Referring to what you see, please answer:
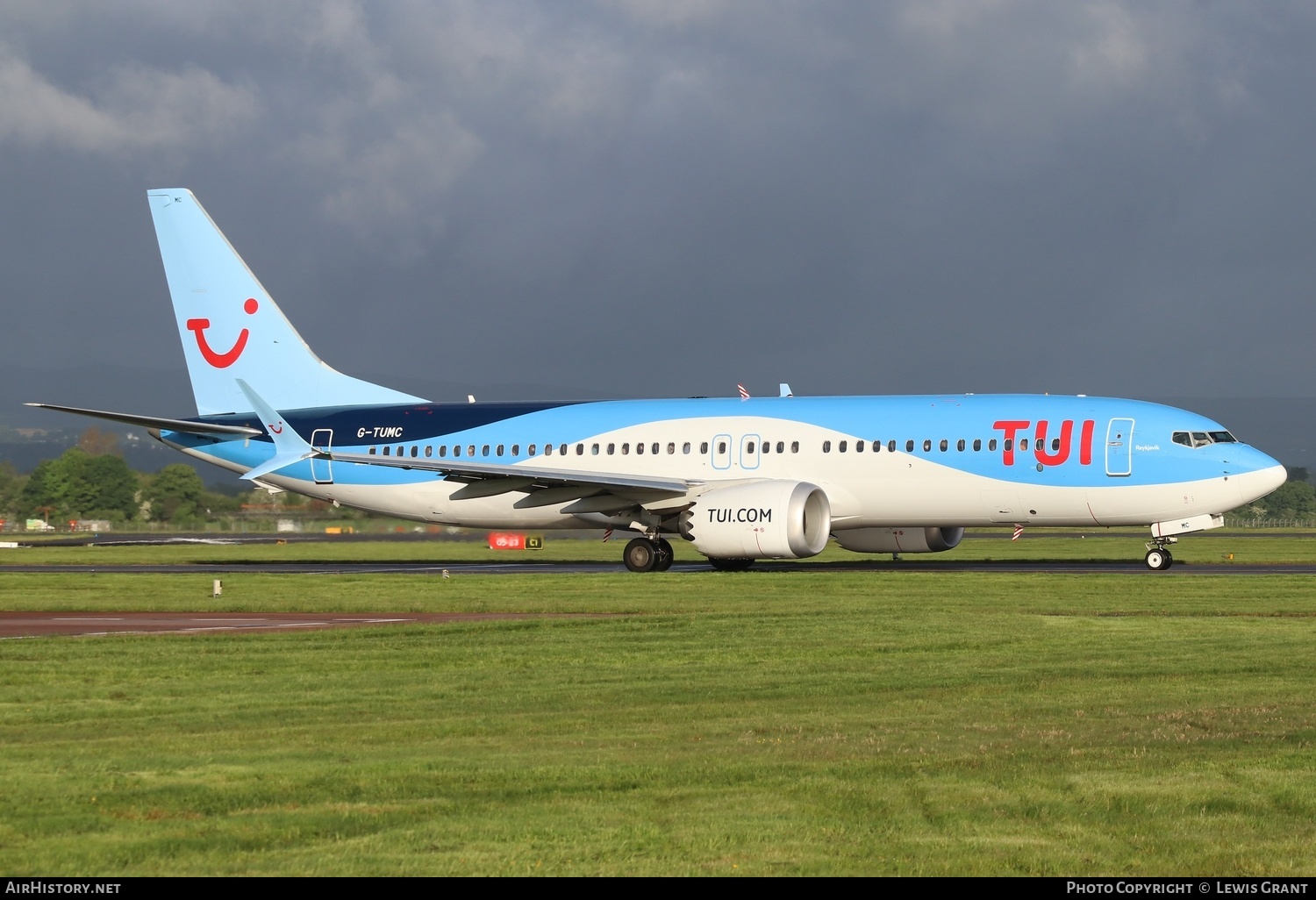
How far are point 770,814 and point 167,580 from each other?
27017 millimetres

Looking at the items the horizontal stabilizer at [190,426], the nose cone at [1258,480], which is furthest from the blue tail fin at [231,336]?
the nose cone at [1258,480]

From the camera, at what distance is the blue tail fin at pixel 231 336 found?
148 ft

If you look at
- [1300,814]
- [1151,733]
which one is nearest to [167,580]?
[1151,733]

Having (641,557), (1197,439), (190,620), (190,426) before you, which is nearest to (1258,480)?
(1197,439)

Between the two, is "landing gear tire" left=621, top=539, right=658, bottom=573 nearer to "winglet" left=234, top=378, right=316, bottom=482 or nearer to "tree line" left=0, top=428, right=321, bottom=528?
"winglet" left=234, top=378, right=316, bottom=482

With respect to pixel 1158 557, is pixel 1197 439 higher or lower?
higher

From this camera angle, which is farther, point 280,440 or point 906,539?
point 906,539

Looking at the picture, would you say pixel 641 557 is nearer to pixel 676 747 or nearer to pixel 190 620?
pixel 190 620

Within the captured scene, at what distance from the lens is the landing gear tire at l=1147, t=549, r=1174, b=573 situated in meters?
35.5

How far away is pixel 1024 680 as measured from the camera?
15688mm

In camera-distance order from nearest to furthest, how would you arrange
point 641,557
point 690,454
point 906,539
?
point 641,557, point 690,454, point 906,539

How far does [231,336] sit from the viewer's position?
45.4 metres

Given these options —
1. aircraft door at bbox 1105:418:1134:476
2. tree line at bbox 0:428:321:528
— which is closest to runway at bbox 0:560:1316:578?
aircraft door at bbox 1105:418:1134:476

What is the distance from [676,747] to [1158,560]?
87.1 feet
